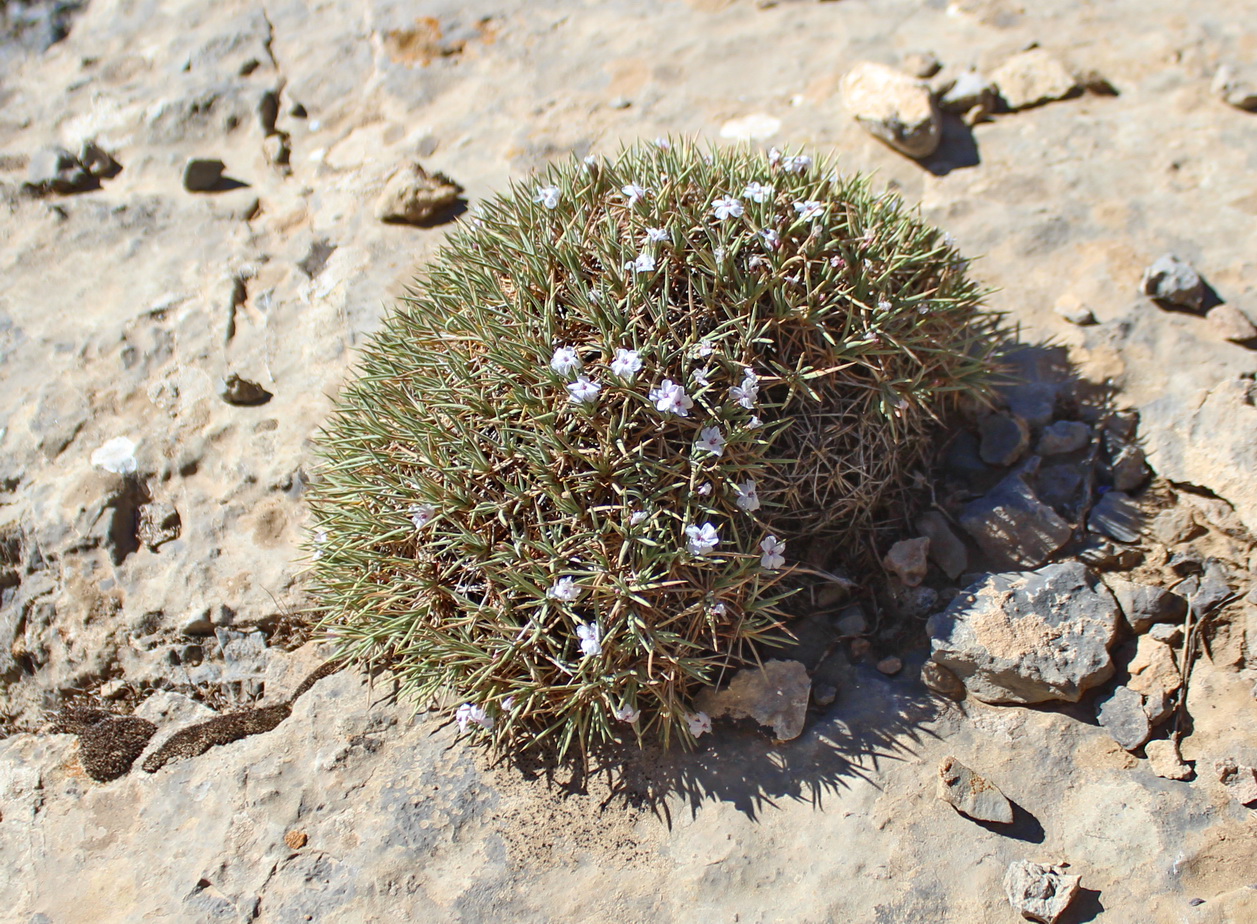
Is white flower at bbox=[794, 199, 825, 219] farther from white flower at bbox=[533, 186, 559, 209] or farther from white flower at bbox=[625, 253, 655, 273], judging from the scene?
white flower at bbox=[533, 186, 559, 209]

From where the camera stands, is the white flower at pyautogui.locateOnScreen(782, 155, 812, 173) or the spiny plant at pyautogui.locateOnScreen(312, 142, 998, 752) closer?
the spiny plant at pyautogui.locateOnScreen(312, 142, 998, 752)

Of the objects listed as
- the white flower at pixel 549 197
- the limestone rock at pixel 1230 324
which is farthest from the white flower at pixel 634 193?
the limestone rock at pixel 1230 324

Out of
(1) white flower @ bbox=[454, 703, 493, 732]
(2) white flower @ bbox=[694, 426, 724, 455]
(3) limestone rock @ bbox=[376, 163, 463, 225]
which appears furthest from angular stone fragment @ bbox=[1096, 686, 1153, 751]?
(3) limestone rock @ bbox=[376, 163, 463, 225]

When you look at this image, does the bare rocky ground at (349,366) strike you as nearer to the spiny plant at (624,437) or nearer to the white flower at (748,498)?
the spiny plant at (624,437)

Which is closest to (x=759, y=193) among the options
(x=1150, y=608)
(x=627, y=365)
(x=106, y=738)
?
(x=627, y=365)

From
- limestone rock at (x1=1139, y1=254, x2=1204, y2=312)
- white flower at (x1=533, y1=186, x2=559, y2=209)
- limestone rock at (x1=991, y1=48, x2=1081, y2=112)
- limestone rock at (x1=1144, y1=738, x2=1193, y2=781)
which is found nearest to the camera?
limestone rock at (x1=1144, y1=738, x2=1193, y2=781)

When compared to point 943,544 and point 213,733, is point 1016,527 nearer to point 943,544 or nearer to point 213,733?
point 943,544
